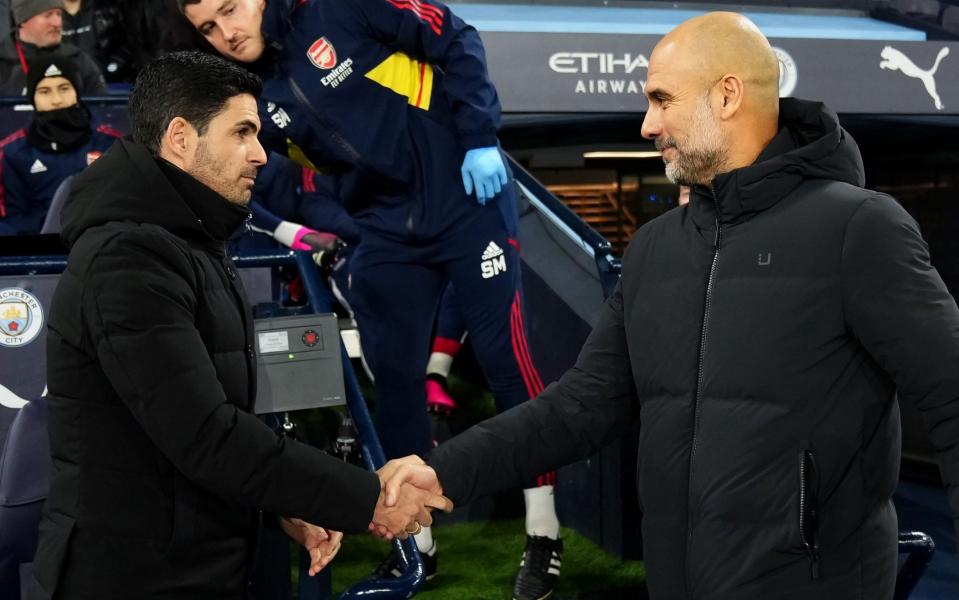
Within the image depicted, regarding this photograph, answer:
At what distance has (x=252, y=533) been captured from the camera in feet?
6.92

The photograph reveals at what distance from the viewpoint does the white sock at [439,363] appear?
506 cm

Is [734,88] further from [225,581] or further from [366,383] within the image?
[366,383]

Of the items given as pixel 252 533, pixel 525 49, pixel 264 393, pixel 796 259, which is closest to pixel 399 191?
pixel 264 393

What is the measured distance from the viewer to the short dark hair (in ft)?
6.81

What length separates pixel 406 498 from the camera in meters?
2.28

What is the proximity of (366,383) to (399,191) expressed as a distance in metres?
2.21

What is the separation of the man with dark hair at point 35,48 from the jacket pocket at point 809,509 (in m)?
5.53

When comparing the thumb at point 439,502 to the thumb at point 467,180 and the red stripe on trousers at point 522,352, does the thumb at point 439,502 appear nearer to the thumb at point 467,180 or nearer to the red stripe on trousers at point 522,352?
the red stripe on trousers at point 522,352

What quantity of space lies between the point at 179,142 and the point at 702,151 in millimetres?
965

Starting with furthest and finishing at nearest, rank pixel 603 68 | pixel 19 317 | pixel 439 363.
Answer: pixel 603 68
pixel 439 363
pixel 19 317

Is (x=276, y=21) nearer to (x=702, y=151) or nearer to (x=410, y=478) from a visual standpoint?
(x=410, y=478)

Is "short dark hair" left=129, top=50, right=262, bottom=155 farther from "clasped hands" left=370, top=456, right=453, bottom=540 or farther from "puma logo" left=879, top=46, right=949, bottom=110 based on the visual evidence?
"puma logo" left=879, top=46, right=949, bottom=110

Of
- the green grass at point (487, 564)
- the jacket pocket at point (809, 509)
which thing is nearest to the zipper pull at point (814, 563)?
the jacket pocket at point (809, 509)

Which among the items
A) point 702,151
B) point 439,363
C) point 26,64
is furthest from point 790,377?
point 26,64
